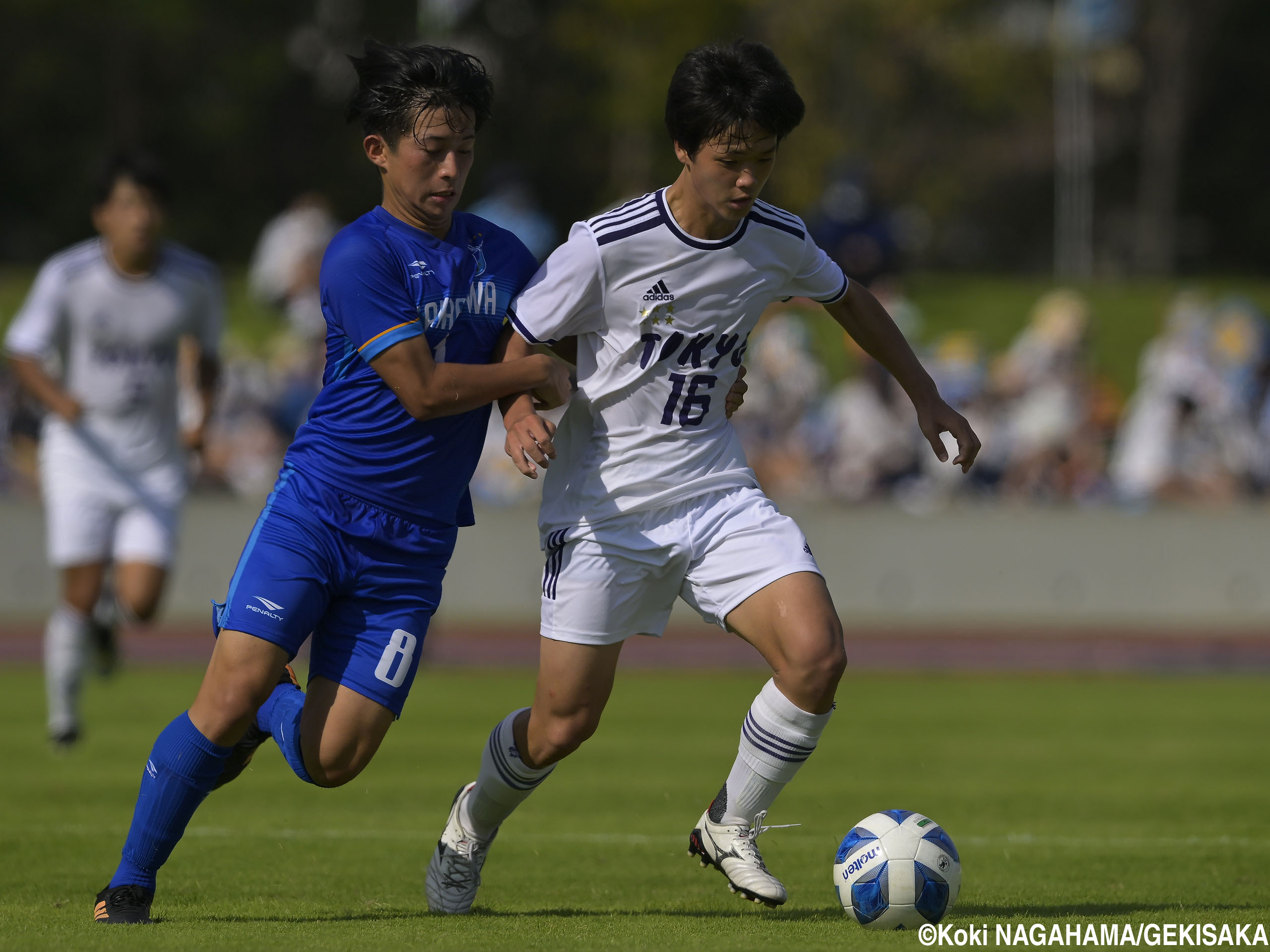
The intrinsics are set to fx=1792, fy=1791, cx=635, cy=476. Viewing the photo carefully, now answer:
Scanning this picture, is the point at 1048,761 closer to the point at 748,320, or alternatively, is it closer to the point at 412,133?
the point at 748,320

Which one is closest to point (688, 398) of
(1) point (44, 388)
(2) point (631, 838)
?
(2) point (631, 838)

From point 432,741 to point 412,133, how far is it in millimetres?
6003

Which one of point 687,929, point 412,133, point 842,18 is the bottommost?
point 687,929

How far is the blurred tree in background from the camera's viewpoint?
3441 cm

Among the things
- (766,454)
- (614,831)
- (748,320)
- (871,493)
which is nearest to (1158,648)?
(871,493)

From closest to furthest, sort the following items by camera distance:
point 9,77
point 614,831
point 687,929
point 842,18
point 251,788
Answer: point 687,929, point 614,831, point 251,788, point 842,18, point 9,77

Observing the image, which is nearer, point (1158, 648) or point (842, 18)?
point (1158, 648)

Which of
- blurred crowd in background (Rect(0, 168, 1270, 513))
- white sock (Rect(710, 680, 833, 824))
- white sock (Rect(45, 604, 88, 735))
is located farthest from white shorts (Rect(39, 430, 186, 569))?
blurred crowd in background (Rect(0, 168, 1270, 513))

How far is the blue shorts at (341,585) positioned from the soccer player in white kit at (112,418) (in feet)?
14.1

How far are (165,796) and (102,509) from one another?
4.74 m

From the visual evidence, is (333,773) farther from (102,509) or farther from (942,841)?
(102,509)

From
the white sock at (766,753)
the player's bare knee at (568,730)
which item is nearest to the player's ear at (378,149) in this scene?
the player's bare knee at (568,730)

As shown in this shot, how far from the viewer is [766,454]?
1791cm

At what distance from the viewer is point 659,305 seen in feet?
18.3
